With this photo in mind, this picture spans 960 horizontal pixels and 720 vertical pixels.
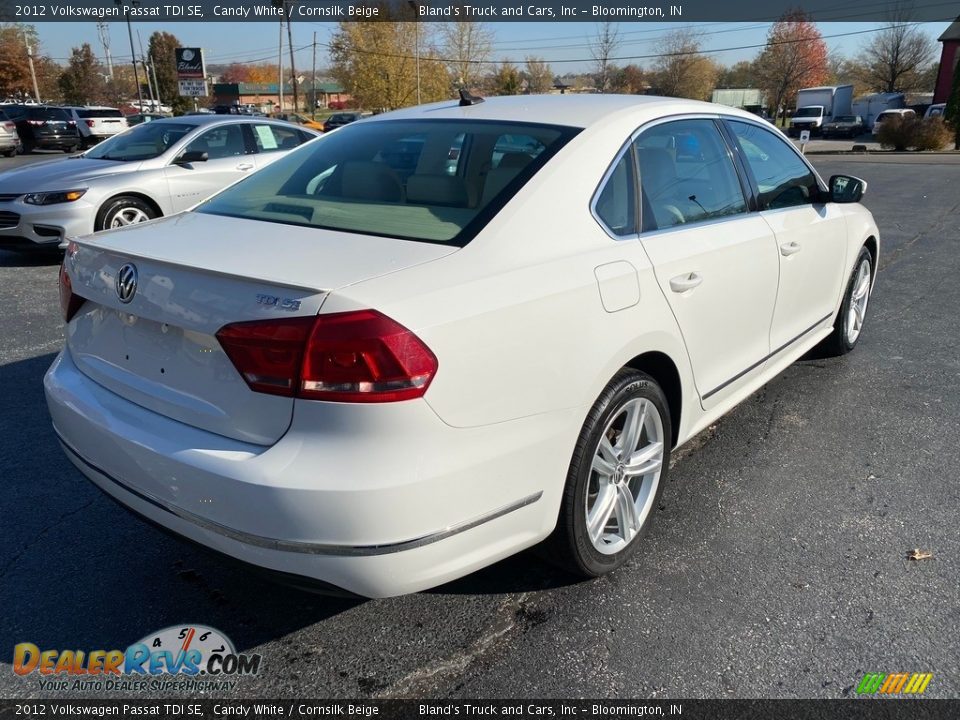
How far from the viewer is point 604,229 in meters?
2.55

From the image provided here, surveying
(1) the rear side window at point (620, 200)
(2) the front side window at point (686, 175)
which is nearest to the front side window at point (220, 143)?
(2) the front side window at point (686, 175)

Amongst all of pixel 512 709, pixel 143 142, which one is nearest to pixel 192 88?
pixel 143 142

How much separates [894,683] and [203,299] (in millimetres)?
2252

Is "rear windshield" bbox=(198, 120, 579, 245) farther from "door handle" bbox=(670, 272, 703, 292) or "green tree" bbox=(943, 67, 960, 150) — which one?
"green tree" bbox=(943, 67, 960, 150)

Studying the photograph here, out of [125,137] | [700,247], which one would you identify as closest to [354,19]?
[125,137]

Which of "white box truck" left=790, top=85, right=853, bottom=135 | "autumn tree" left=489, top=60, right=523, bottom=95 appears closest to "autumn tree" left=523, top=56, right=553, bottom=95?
"autumn tree" left=489, top=60, right=523, bottom=95

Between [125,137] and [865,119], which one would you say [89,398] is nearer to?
[125,137]

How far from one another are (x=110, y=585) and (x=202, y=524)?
2.80ft

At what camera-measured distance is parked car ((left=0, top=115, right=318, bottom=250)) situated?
742 centimetres

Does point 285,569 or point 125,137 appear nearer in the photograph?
point 285,569

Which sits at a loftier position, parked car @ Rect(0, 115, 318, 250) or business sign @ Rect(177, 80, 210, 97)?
business sign @ Rect(177, 80, 210, 97)

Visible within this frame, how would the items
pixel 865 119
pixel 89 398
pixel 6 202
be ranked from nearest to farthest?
pixel 89 398 < pixel 6 202 < pixel 865 119

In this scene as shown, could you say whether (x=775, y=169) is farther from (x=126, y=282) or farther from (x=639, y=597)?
(x=126, y=282)

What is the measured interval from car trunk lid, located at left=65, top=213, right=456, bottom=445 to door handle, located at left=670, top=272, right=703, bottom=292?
0.96 m
